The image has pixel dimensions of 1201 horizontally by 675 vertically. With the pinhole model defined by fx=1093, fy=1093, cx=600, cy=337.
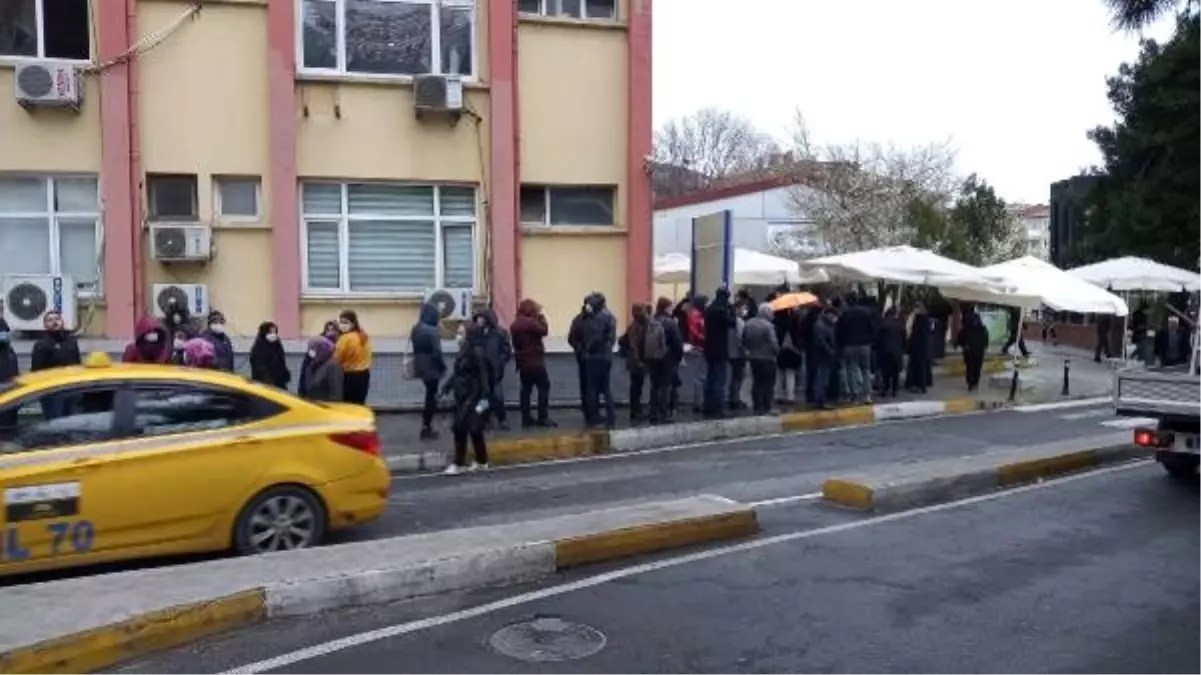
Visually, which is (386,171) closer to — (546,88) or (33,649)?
(546,88)

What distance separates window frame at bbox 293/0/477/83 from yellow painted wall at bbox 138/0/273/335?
494mm

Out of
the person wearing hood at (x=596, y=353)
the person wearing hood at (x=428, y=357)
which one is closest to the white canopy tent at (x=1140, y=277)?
the person wearing hood at (x=596, y=353)

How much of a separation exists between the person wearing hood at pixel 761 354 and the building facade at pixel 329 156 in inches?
74.2

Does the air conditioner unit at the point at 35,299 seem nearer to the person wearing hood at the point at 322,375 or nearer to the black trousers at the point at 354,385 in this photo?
the person wearing hood at the point at 322,375

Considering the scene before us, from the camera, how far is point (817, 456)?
1312 cm

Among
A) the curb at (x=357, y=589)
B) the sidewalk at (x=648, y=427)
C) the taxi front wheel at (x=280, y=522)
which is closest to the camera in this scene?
the curb at (x=357, y=589)

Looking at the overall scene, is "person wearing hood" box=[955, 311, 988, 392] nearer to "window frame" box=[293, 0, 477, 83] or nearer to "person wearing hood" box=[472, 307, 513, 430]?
"person wearing hood" box=[472, 307, 513, 430]

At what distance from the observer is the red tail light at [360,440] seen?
824 cm

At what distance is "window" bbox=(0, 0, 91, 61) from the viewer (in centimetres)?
1455

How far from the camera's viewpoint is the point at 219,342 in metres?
12.8

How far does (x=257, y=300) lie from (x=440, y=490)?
19.3 ft

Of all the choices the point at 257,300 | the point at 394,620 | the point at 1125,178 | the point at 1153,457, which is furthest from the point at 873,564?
the point at 1125,178

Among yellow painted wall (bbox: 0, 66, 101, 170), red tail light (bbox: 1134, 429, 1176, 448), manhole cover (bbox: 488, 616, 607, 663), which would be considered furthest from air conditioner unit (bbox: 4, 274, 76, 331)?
red tail light (bbox: 1134, 429, 1176, 448)

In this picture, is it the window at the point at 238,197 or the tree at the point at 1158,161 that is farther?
the tree at the point at 1158,161
